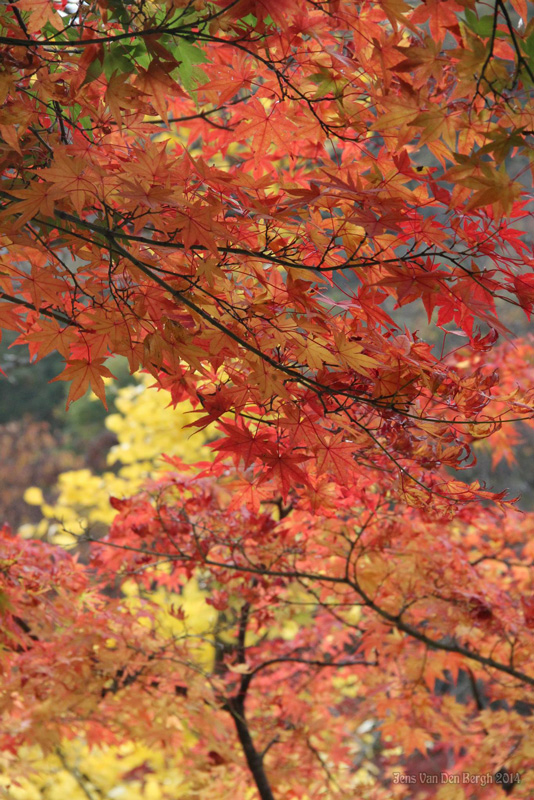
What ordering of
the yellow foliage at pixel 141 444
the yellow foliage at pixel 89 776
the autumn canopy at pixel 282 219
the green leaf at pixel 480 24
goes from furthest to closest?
the yellow foliage at pixel 141 444 < the yellow foliage at pixel 89 776 < the autumn canopy at pixel 282 219 < the green leaf at pixel 480 24

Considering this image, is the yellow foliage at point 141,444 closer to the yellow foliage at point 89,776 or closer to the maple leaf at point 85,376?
the yellow foliage at point 89,776

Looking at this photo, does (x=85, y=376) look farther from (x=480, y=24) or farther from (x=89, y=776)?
(x=89, y=776)

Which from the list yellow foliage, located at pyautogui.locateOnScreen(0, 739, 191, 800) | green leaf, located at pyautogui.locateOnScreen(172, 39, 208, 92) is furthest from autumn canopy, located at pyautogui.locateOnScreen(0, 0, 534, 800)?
yellow foliage, located at pyautogui.locateOnScreen(0, 739, 191, 800)

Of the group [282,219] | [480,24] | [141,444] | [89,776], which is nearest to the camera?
[480,24]

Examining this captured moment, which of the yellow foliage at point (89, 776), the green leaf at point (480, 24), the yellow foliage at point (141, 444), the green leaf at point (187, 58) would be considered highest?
the yellow foliage at point (141, 444)

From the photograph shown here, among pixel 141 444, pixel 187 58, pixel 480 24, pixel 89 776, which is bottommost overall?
pixel 480 24

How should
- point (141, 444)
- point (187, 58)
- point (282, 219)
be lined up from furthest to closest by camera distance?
point (141, 444) → point (187, 58) → point (282, 219)

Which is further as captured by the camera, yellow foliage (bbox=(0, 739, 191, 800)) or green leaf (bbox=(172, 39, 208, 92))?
yellow foliage (bbox=(0, 739, 191, 800))

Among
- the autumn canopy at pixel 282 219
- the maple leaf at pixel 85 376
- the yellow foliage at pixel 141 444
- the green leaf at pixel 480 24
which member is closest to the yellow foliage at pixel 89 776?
the yellow foliage at pixel 141 444

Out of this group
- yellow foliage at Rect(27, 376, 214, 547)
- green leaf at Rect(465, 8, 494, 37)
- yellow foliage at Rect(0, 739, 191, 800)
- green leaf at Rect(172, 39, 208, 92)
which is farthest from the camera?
yellow foliage at Rect(27, 376, 214, 547)

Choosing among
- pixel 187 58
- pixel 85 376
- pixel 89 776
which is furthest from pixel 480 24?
pixel 89 776

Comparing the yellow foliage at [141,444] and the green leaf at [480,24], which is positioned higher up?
the yellow foliage at [141,444]

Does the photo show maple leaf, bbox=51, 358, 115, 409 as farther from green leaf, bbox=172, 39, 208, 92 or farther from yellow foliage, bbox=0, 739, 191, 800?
yellow foliage, bbox=0, 739, 191, 800

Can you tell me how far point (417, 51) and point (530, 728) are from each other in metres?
2.39
